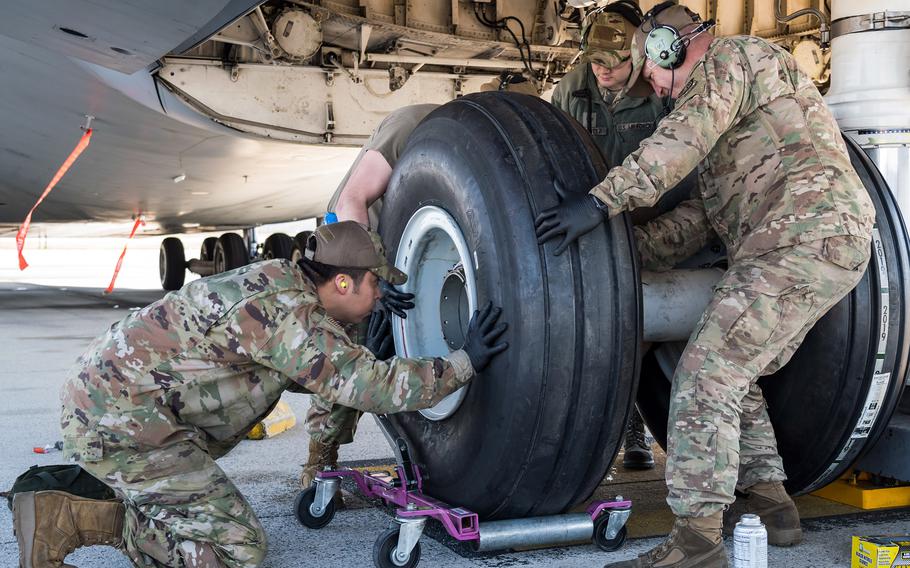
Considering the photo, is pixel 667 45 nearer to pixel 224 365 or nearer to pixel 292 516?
pixel 224 365

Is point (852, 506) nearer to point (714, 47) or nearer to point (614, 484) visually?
point (614, 484)

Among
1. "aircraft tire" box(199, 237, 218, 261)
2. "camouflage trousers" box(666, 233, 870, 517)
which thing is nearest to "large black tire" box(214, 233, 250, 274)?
"aircraft tire" box(199, 237, 218, 261)

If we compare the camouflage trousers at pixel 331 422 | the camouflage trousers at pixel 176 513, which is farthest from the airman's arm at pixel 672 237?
the camouflage trousers at pixel 176 513

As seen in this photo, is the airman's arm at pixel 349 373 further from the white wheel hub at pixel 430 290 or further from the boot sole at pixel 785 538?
the boot sole at pixel 785 538

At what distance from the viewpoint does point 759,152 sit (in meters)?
2.79

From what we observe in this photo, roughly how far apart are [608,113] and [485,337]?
6.24ft

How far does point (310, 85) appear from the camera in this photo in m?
6.57

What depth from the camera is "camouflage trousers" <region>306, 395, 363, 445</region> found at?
344cm

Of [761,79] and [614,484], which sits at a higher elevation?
[761,79]

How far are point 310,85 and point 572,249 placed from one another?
4407 millimetres

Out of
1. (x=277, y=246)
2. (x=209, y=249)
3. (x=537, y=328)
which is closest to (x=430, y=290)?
(x=537, y=328)

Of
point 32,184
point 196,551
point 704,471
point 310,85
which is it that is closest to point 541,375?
point 704,471

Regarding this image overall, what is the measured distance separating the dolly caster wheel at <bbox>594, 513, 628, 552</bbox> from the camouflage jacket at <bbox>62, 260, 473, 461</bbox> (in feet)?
1.82

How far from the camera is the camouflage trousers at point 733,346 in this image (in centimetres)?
256
